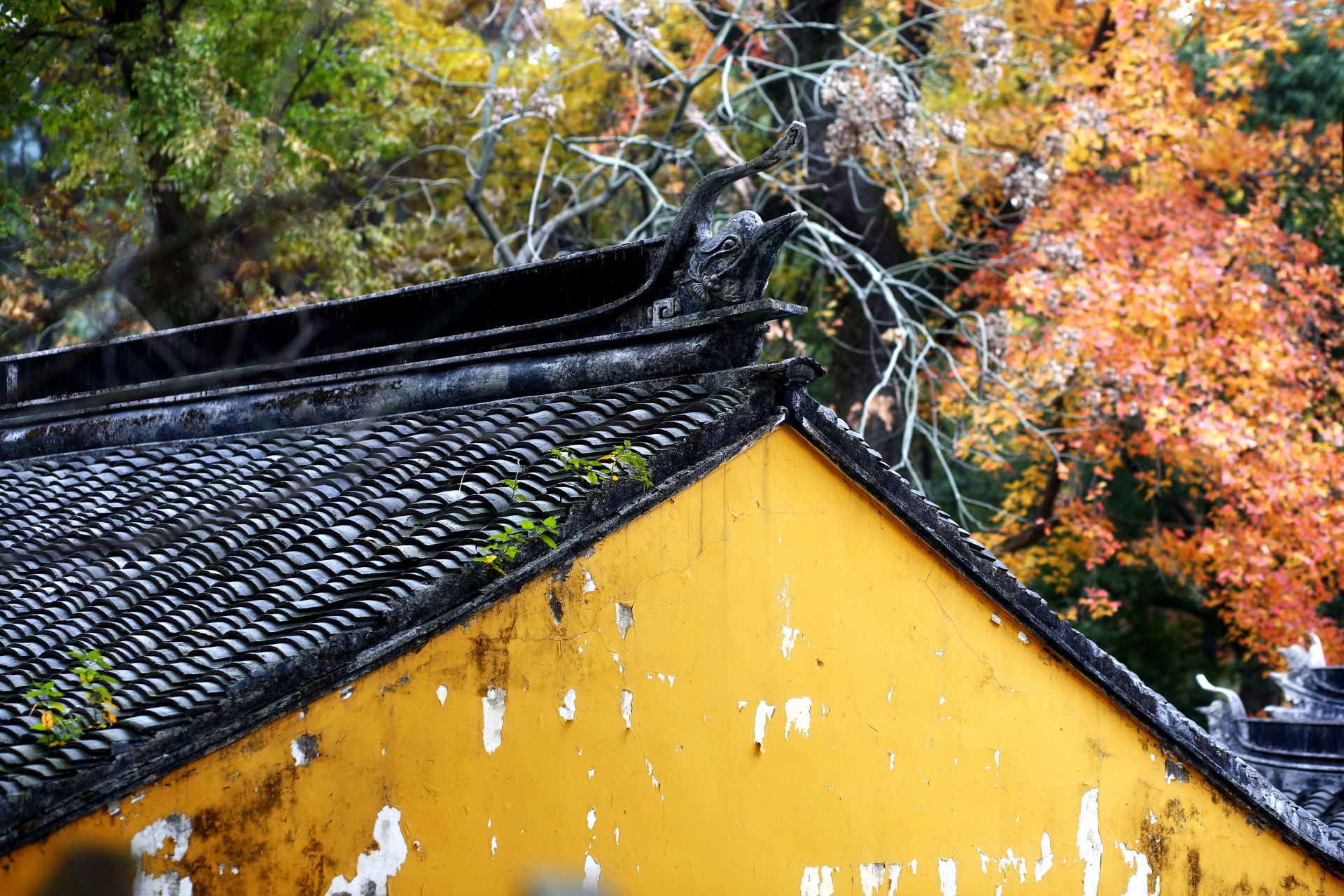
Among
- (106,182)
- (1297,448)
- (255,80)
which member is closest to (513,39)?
(255,80)

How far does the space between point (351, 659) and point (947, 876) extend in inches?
104

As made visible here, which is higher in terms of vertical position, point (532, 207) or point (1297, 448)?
point (532, 207)

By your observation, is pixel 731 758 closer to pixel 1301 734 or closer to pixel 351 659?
pixel 351 659

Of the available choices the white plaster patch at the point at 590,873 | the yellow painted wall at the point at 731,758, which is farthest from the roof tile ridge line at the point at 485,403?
the white plaster patch at the point at 590,873

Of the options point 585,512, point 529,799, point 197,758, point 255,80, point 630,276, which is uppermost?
point 255,80

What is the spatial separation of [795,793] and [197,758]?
2190 millimetres

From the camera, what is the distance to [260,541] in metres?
4.63

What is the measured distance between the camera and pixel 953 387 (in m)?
15.0

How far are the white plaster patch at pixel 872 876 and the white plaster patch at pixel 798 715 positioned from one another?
58 cm

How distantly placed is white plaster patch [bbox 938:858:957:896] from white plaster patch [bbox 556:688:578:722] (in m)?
1.80

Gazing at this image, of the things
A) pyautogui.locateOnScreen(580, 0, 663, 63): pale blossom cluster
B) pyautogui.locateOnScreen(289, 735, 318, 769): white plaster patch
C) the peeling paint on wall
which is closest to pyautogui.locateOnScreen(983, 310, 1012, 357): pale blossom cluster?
pyautogui.locateOnScreen(580, 0, 663, 63): pale blossom cluster

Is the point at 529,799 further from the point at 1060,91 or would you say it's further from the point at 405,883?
the point at 1060,91

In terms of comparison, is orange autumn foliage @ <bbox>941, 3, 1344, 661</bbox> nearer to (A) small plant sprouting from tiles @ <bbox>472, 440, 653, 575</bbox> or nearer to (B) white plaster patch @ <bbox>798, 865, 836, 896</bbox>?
(B) white plaster patch @ <bbox>798, 865, 836, 896</bbox>

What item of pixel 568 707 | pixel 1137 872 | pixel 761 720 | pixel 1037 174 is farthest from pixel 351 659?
pixel 1037 174
